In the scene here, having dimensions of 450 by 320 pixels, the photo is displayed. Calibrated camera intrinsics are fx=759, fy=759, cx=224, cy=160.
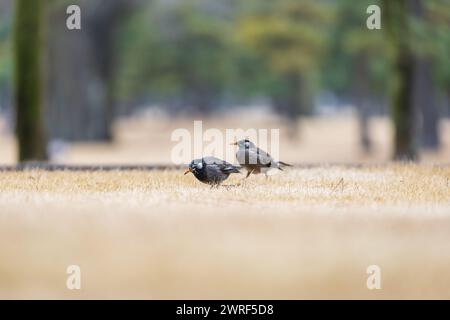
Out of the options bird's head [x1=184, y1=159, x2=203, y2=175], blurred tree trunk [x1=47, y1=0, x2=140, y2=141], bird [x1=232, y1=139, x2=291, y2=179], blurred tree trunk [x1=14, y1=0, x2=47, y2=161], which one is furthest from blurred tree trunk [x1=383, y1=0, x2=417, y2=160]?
blurred tree trunk [x1=47, y1=0, x2=140, y2=141]

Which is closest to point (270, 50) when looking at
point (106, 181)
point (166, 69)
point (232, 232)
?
point (166, 69)

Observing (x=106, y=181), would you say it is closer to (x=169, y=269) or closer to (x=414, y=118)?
(x=169, y=269)

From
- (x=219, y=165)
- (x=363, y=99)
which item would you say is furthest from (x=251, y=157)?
(x=363, y=99)

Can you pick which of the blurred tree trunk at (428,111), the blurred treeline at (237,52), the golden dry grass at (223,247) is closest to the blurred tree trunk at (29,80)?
the blurred treeline at (237,52)

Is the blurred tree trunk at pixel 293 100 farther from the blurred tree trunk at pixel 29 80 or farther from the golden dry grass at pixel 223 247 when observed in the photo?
the golden dry grass at pixel 223 247

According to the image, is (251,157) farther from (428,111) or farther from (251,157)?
(428,111)

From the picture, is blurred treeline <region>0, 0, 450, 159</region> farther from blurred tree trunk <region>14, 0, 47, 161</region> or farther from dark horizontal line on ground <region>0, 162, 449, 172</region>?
dark horizontal line on ground <region>0, 162, 449, 172</region>
